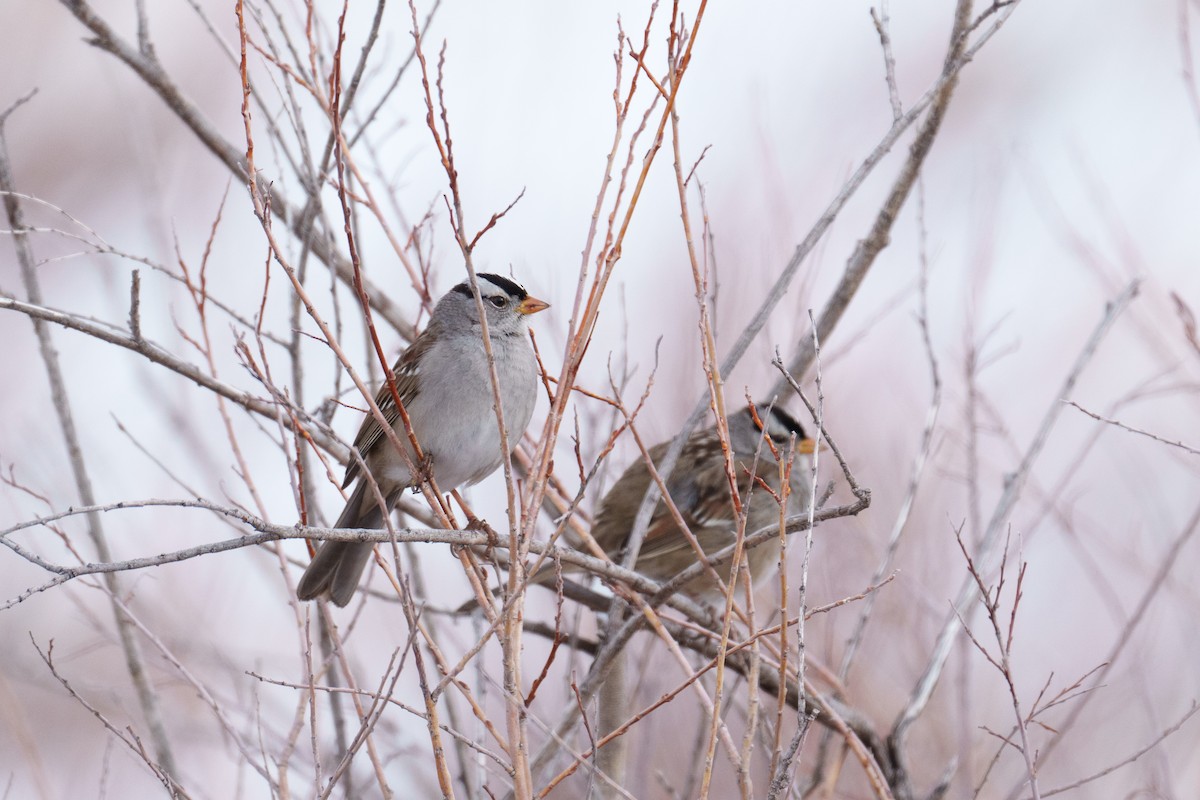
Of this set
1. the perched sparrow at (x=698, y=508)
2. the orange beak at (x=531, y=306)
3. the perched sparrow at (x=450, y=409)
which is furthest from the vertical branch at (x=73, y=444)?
the perched sparrow at (x=698, y=508)

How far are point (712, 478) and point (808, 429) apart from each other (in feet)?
2.82

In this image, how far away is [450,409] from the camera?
174 inches

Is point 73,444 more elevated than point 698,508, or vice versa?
point 73,444

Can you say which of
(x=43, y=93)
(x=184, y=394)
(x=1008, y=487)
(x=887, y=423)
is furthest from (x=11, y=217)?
(x=43, y=93)

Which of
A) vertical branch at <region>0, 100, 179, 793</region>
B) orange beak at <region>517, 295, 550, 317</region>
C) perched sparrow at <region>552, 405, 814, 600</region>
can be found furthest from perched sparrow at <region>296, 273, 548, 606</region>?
perched sparrow at <region>552, 405, 814, 600</region>

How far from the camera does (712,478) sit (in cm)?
593

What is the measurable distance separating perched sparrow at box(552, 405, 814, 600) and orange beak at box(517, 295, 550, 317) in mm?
1201

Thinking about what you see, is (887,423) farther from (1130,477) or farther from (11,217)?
(11,217)

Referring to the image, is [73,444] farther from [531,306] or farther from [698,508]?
[698,508]

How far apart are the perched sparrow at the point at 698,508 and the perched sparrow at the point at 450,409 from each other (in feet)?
3.98

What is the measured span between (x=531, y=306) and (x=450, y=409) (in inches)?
20.2

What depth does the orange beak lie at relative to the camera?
4.57m

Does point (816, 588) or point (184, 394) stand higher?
point (184, 394)

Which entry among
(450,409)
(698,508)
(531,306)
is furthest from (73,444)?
(698,508)
